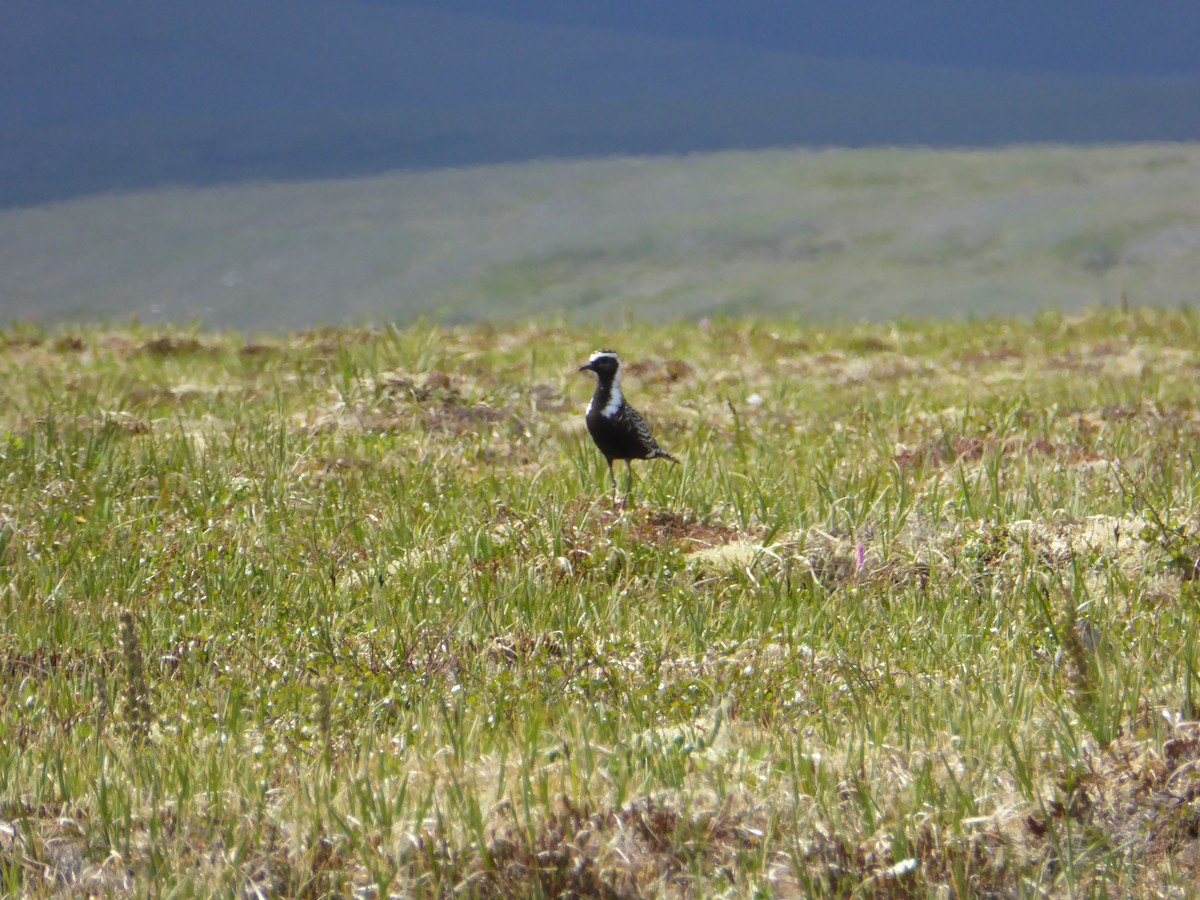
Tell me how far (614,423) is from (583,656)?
208 centimetres

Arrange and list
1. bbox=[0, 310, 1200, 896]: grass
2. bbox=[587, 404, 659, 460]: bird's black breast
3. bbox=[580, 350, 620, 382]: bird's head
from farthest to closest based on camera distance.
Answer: bbox=[580, 350, 620, 382]: bird's head, bbox=[587, 404, 659, 460]: bird's black breast, bbox=[0, 310, 1200, 896]: grass

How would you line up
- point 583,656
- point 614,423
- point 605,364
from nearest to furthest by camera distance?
point 583,656 < point 614,423 < point 605,364

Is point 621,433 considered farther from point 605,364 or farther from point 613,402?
point 605,364

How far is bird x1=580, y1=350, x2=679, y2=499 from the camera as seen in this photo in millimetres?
6703

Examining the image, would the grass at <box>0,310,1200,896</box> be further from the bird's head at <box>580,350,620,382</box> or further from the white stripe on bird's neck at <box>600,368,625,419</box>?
the bird's head at <box>580,350,620,382</box>

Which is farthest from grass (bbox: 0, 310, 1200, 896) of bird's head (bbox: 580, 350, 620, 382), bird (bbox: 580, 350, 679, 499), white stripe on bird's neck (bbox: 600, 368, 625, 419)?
bird's head (bbox: 580, 350, 620, 382)

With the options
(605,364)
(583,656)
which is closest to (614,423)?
(605,364)

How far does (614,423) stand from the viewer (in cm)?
669

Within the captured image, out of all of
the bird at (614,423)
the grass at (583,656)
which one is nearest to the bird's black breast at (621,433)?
the bird at (614,423)

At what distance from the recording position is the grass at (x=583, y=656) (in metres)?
3.51

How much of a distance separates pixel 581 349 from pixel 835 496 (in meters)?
8.10

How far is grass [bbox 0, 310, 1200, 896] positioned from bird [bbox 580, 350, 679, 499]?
0.20m

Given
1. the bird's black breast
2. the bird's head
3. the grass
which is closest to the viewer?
the grass

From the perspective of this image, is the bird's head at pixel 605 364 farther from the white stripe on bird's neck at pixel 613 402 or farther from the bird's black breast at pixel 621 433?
the bird's black breast at pixel 621 433
